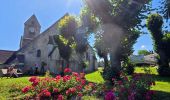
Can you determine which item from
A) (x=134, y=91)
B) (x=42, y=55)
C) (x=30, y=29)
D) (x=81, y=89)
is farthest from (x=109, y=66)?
(x=30, y=29)

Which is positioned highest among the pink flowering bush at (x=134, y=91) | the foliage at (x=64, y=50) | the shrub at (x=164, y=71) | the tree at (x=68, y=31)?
the tree at (x=68, y=31)

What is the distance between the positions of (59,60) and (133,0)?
27.5m

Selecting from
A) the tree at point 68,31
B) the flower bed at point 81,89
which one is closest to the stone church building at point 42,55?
the tree at point 68,31

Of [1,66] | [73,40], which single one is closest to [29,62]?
[1,66]

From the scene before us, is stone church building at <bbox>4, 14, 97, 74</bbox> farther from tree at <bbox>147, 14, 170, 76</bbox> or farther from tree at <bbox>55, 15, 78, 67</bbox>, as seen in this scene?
tree at <bbox>147, 14, 170, 76</bbox>

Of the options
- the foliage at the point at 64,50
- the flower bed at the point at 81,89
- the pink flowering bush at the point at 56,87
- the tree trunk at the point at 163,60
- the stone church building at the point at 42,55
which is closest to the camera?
the flower bed at the point at 81,89

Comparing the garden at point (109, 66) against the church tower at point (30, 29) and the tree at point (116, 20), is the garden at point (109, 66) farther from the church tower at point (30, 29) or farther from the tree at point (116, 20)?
the church tower at point (30, 29)

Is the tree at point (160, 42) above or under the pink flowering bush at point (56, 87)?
above

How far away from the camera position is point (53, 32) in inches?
2052

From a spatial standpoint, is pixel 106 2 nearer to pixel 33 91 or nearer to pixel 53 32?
pixel 33 91

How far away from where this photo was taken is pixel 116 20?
72.9 ft

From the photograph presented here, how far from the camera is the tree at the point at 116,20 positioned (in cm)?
2220

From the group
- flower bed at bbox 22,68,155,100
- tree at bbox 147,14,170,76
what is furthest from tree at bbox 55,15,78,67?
flower bed at bbox 22,68,155,100

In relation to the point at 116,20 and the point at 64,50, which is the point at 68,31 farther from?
the point at 116,20
